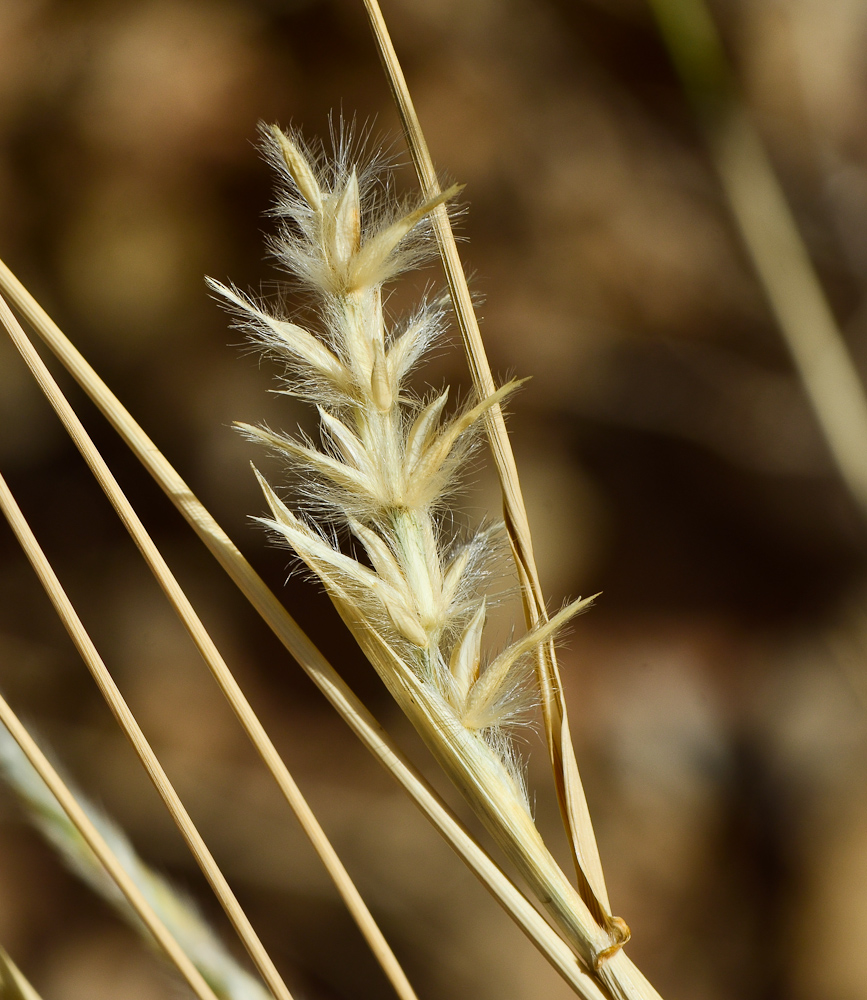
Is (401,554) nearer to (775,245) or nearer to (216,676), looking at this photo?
(216,676)

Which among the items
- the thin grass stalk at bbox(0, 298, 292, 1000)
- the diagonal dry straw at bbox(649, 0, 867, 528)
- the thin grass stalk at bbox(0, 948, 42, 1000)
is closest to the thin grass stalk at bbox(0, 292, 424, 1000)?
the thin grass stalk at bbox(0, 298, 292, 1000)

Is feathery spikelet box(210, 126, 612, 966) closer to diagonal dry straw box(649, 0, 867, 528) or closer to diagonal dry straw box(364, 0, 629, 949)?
diagonal dry straw box(364, 0, 629, 949)

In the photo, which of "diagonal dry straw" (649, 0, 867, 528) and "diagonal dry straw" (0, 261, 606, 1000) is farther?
"diagonal dry straw" (649, 0, 867, 528)

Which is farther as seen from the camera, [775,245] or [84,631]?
[775,245]

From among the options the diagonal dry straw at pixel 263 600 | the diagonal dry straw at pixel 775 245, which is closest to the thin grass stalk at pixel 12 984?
the diagonal dry straw at pixel 263 600

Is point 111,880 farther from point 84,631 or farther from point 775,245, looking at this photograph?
point 775,245

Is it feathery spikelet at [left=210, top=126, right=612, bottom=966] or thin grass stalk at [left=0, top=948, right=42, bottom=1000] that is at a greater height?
feathery spikelet at [left=210, top=126, right=612, bottom=966]

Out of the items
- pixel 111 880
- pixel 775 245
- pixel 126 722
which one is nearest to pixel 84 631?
pixel 126 722
